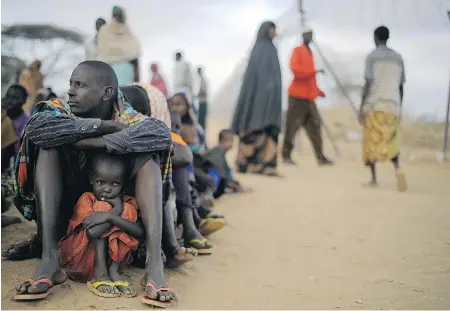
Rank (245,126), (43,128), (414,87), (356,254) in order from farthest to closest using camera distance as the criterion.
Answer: (245,126) < (414,87) < (356,254) < (43,128)

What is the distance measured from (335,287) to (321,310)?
0.38 metres

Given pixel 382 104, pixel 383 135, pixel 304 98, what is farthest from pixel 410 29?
pixel 304 98

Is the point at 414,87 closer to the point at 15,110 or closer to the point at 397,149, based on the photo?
the point at 397,149

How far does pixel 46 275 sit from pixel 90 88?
34.2 inches

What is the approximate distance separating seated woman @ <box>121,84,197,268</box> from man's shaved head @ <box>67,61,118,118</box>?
0.53m

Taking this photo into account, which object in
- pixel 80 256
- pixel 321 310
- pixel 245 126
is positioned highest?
pixel 245 126

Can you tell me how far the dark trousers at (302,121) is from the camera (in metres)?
8.70

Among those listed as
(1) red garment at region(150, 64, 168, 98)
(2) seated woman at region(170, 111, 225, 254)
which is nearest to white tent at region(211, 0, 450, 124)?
(2) seated woman at region(170, 111, 225, 254)

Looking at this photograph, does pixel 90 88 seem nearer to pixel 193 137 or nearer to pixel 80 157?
pixel 80 157

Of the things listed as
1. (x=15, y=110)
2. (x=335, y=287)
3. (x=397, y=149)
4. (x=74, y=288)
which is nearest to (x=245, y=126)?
(x=397, y=149)

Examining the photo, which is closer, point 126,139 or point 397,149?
point 126,139

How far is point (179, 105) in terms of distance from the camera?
457 cm

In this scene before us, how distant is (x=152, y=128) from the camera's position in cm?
268

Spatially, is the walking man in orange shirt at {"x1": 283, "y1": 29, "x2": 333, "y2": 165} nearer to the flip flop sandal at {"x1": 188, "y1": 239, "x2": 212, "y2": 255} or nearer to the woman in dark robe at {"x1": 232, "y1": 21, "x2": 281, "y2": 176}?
the woman in dark robe at {"x1": 232, "y1": 21, "x2": 281, "y2": 176}
